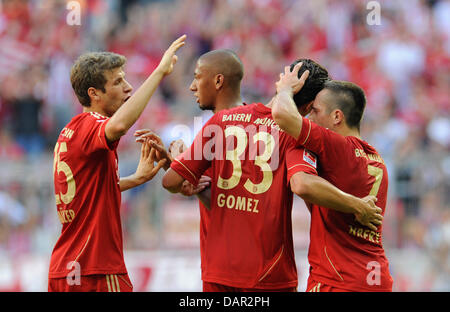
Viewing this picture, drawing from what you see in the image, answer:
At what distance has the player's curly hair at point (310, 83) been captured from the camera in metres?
5.19

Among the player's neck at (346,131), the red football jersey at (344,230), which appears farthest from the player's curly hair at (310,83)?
the red football jersey at (344,230)

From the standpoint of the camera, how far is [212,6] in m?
16.0

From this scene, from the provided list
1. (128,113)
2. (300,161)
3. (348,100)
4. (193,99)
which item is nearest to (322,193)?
(300,161)

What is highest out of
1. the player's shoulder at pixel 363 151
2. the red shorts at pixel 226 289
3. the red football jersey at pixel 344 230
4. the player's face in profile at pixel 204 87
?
the player's face in profile at pixel 204 87

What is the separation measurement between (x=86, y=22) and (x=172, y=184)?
10.4 meters

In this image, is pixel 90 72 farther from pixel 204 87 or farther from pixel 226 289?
pixel 226 289

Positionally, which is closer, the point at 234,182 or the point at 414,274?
the point at 234,182

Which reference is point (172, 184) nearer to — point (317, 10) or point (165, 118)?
point (165, 118)

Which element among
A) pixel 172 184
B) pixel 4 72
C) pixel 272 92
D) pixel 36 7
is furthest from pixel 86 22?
pixel 172 184

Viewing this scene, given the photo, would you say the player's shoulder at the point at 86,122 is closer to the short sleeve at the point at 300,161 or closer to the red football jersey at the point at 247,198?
the red football jersey at the point at 247,198

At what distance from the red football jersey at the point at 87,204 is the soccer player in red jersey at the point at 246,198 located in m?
0.50

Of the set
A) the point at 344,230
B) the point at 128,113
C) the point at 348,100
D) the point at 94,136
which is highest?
the point at 348,100

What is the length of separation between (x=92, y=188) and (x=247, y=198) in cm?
116

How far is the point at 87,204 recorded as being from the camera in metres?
5.15
